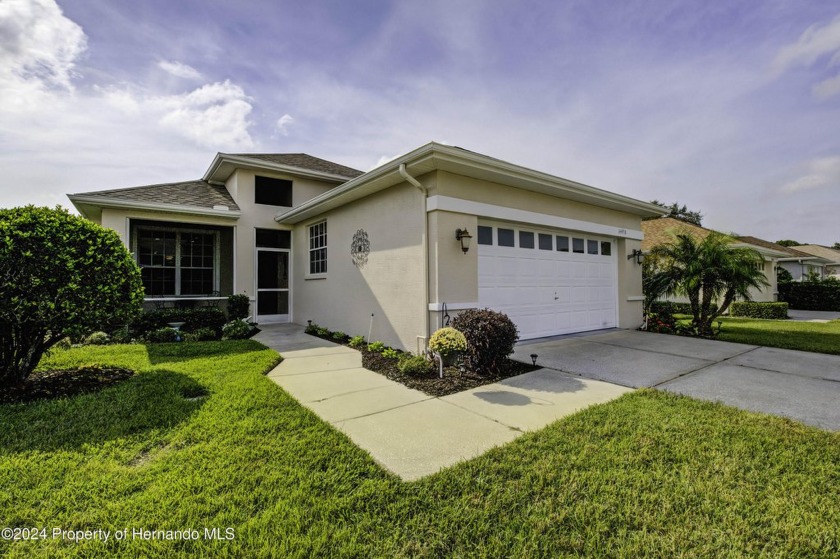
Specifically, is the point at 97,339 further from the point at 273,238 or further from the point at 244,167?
the point at 244,167

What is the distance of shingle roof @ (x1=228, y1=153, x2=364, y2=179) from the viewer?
40.9 feet

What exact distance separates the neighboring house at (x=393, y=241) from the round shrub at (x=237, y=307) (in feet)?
2.52

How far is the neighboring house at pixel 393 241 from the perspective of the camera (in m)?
6.35

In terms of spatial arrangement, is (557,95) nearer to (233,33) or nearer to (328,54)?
(328,54)

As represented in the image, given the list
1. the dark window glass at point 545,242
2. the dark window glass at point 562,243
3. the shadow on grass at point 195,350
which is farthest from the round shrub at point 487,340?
the shadow on grass at point 195,350

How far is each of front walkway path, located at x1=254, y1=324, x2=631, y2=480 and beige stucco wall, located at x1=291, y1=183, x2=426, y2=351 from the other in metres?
1.43

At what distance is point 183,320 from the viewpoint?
32.2 ft

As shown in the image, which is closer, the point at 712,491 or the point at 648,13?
the point at 712,491

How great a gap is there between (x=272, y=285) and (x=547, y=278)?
28.7 feet

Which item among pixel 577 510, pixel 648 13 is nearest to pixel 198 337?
pixel 577 510

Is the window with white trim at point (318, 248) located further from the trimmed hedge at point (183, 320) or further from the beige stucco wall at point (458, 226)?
the beige stucco wall at point (458, 226)

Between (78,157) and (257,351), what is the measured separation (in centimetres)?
735

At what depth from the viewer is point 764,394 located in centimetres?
443

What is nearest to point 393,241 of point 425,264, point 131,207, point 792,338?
point 425,264
